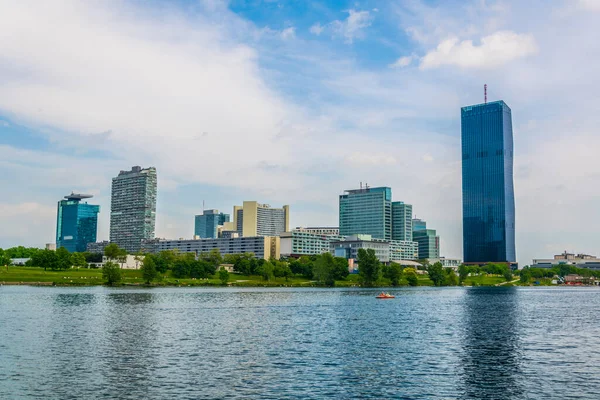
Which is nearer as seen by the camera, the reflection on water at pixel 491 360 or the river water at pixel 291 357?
the river water at pixel 291 357

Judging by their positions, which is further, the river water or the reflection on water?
the reflection on water

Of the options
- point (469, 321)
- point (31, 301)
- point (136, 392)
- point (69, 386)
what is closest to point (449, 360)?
point (136, 392)

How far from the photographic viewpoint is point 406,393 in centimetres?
5059

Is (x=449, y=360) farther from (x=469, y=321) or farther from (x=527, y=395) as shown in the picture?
(x=469, y=321)

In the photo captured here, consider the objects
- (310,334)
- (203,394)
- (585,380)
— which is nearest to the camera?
(203,394)

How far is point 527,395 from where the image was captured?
50.4 meters

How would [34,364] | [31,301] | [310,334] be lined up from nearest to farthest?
[34,364], [310,334], [31,301]

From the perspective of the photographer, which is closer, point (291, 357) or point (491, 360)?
point (491, 360)

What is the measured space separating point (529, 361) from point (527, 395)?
1763cm

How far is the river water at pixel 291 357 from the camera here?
5131 cm

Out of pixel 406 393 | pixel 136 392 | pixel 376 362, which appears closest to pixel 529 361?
pixel 376 362

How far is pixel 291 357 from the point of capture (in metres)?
68.0

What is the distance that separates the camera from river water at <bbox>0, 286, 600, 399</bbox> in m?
51.3

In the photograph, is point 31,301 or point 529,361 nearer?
point 529,361
